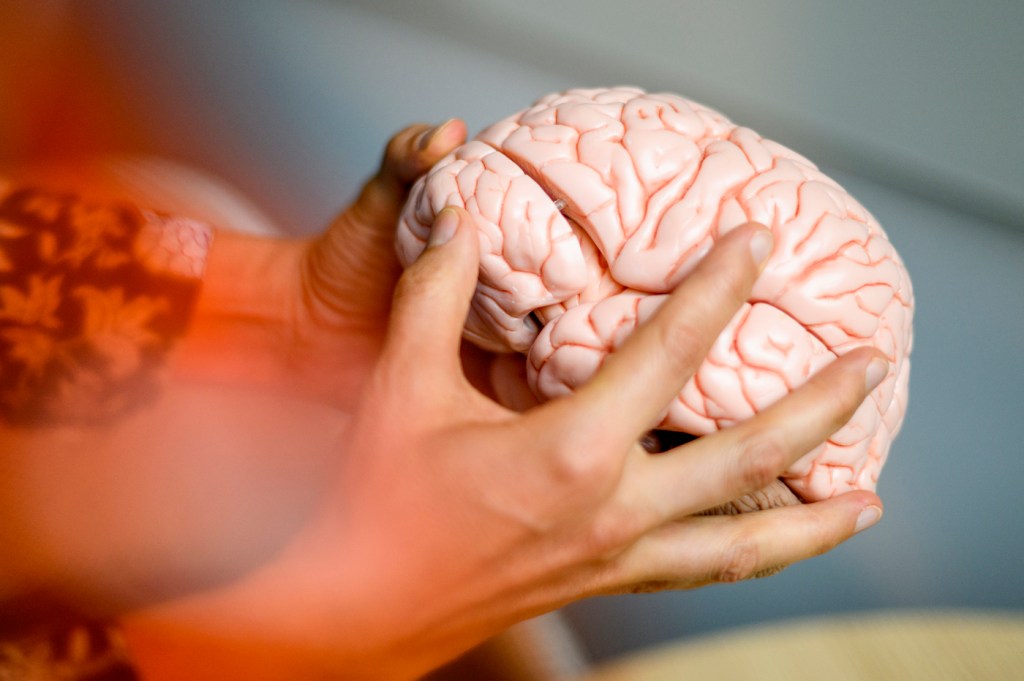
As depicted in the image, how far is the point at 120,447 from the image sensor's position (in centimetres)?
110

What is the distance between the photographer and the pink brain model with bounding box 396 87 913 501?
2.43 ft

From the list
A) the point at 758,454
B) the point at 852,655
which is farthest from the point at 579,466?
the point at 852,655

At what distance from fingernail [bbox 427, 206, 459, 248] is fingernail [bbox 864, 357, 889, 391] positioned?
16.0 inches

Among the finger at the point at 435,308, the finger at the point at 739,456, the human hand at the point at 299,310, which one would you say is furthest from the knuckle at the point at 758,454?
the human hand at the point at 299,310

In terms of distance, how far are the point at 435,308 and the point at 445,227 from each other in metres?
0.10

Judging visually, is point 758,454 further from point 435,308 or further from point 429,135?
point 429,135

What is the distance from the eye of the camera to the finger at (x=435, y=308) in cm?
68

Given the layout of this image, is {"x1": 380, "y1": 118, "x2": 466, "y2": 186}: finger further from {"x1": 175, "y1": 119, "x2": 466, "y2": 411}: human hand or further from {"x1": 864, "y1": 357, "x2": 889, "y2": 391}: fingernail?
{"x1": 864, "y1": 357, "x2": 889, "y2": 391}: fingernail

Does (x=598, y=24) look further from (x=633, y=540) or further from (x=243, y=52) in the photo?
(x=633, y=540)

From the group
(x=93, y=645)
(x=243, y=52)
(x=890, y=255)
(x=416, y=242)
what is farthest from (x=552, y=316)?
(x=243, y=52)

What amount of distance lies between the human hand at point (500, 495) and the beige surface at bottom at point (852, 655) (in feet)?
0.89

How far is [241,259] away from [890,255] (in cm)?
104

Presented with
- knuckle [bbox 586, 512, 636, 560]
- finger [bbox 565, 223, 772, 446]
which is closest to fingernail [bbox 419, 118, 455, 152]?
finger [bbox 565, 223, 772, 446]

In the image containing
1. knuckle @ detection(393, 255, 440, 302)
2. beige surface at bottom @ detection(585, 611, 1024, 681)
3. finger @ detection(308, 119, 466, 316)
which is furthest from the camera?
finger @ detection(308, 119, 466, 316)
